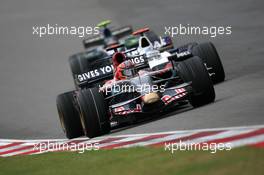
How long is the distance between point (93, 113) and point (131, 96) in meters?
1.15

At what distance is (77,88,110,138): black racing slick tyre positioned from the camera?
14.3m

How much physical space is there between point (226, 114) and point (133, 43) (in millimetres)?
8005

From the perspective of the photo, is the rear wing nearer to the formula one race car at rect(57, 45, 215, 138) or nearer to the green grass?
the formula one race car at rect(57, 45, 215, 138)

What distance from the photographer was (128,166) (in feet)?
32.8

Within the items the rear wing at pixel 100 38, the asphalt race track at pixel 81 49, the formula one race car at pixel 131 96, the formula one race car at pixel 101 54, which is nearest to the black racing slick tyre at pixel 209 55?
the asphalt race track at pixel 81 49

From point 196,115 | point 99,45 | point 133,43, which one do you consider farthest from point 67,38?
point 196,115

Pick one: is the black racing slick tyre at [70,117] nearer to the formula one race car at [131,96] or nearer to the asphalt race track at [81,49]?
the formula one race car at [131,96]

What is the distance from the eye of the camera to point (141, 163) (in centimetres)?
1002

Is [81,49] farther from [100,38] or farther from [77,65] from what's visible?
[77,65]

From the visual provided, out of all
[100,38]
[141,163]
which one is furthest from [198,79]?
[100,38]

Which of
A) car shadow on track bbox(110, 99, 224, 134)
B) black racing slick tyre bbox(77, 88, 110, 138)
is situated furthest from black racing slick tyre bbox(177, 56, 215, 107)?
black racing slick tyre bbox(77, 88, 110, 138)

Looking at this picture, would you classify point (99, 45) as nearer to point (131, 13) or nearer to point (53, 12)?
point (131, 13)

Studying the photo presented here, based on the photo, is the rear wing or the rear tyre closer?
the rear tyre

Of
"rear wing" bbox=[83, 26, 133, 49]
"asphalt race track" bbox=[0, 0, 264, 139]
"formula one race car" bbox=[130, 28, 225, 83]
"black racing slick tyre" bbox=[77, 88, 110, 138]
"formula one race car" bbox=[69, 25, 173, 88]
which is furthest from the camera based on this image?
"rear wing" bbox=[83, 26, 133, 49]
